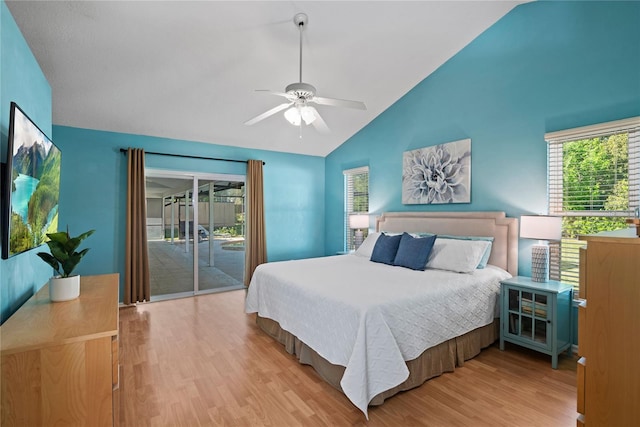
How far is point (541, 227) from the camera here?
2.86 m

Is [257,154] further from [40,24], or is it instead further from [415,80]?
[40,24]

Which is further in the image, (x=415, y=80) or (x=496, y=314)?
(x=415, y=80)

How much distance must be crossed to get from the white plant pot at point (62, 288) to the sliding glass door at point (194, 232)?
257cm

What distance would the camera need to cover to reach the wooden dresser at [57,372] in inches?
54.0

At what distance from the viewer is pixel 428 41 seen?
140 inches

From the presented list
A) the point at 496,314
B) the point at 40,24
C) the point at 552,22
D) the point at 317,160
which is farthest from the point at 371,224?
the point at 40,24

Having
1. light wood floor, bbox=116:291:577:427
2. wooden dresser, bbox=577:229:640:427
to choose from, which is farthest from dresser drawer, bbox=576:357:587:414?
light wood floor, bbox=116:291:577:427

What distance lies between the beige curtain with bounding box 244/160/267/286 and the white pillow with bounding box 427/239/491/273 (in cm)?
304

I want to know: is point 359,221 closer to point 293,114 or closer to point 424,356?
point 293,114

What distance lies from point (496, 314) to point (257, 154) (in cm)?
433

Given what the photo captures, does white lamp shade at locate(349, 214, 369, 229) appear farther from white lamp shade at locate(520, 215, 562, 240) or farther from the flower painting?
white lamp shade at locate(520, 215, 562, 240)

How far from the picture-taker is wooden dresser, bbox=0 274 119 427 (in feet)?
4.50

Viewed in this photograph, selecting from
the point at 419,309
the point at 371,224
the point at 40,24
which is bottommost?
the point at 419,309

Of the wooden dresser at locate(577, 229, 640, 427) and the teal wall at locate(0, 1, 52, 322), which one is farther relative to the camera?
the teal wall at locate(0, 1, 52, 322)
